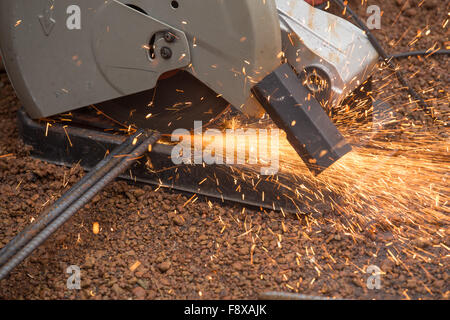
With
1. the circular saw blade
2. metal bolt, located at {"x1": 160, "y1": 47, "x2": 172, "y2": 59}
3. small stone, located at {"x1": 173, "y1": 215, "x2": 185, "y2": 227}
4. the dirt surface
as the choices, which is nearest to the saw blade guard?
metal bolt, located at {"x1": 160, "y1": 47, "x2": 172, "y2": 59}

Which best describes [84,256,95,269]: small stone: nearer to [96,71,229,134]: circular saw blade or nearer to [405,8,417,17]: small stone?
[96,71,229,134]: circular saw blade

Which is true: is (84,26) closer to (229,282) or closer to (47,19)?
(47,19)

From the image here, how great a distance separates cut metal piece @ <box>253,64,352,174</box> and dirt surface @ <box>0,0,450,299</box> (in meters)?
0.32

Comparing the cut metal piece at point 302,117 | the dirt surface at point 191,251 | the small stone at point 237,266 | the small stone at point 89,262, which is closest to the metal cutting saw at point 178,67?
the cut metal piece at point 302,117

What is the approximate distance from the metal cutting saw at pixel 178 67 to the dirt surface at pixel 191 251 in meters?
0.13

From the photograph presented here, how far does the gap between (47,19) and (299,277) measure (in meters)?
1.43

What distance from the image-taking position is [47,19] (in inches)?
84.6

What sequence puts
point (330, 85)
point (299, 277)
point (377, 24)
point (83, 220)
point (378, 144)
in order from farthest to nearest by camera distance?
1. point (377, 24)
2. point (378, 144)
3. point (83, 220)
4. point (330, 85)
5. point (299, 277)

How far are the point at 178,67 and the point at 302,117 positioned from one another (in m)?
0.51

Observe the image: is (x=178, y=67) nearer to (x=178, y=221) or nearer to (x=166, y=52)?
(x=166, y=52)

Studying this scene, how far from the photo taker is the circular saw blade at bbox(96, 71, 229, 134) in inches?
87.0

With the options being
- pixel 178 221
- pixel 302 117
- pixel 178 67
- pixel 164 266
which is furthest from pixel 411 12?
pixel 164 266

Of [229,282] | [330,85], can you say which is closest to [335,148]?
[330,85]

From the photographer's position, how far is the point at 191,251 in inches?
80.7
